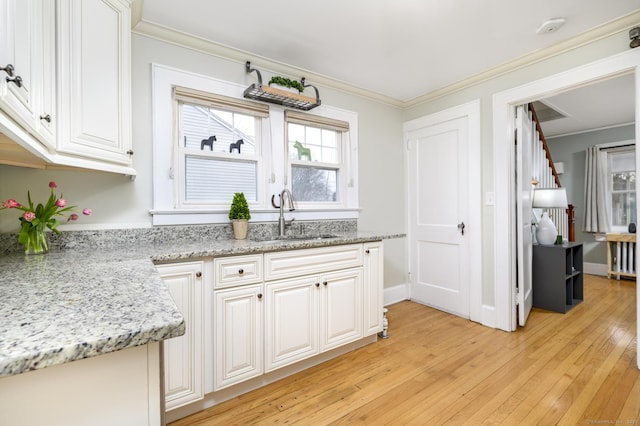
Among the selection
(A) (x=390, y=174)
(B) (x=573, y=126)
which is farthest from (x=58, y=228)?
(B) (x=573, y=126)

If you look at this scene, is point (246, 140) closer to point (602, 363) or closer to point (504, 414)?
point (504, 414)

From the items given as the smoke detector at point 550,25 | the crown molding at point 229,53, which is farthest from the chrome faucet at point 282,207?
the smoke detector at point 550,25

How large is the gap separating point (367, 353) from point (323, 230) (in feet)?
3.70

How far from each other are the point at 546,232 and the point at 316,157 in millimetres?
2747

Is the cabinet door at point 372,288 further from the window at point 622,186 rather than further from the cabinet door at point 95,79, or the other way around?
the window at point 622,186

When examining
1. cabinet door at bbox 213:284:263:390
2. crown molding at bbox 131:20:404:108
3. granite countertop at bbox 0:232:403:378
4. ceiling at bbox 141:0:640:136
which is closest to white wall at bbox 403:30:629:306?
ceiling at bbox 141:0:640:136

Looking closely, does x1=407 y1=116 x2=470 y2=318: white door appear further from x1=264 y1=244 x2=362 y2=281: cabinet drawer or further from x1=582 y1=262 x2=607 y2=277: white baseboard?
x1=582 y1=262 x2=607 y2=277: white baseboard

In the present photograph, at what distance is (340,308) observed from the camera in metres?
2.26

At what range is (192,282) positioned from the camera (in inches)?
65.2

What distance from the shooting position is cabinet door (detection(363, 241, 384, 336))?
7.95 feet

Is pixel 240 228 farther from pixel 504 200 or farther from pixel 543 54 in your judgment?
pixel 543 54

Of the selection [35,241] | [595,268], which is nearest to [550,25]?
[35,241]

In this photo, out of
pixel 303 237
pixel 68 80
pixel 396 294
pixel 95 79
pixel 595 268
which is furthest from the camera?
pixel 595 268

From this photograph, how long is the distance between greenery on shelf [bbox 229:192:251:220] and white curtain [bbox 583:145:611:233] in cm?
571
